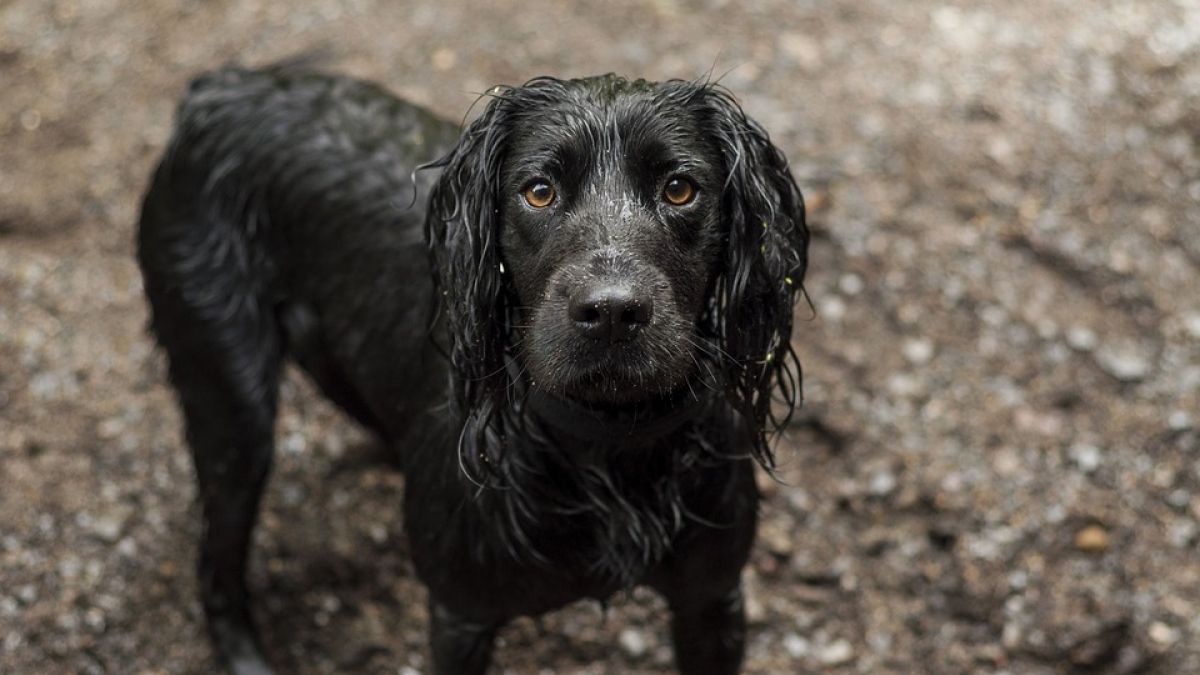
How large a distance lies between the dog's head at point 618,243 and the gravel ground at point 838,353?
155 centimetres

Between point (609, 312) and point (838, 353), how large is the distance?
7.54 feet

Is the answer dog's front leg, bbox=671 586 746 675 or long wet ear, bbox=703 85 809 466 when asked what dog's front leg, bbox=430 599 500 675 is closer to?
dog's front leg, bbox=671 586 746 675

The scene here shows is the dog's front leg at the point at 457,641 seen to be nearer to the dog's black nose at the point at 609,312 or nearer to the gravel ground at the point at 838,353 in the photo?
the gravel ground at the point at 838,353

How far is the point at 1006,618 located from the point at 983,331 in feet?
3.41

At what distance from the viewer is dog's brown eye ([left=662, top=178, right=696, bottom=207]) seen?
270 cm

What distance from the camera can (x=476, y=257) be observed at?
272 centimetres

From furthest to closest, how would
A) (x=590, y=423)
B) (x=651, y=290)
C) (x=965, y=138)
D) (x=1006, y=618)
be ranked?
(x=965, y=138)
(x=1006, y=618)
(x=590, y=423)
(x=651, y=290)

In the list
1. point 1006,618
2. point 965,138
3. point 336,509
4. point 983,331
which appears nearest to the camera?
point 1006,618

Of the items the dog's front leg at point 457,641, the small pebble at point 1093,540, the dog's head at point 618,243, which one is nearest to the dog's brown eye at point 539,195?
the dog's head at point 618,243

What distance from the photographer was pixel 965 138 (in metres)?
5.21

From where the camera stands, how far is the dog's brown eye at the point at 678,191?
2697 millimetres

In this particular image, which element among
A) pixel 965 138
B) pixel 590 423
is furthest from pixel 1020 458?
pixel 590 423

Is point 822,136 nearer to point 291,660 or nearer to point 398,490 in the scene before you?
point 398,490

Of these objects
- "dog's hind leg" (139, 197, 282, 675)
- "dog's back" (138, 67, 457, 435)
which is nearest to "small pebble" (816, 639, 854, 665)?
"dog's back" (138, 67, 457, 435)
